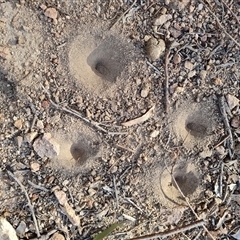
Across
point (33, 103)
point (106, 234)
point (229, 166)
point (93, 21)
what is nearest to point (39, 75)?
point (33, 103)

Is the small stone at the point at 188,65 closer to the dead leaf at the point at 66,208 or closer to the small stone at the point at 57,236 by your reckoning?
the dead leaf at the point at 66,208

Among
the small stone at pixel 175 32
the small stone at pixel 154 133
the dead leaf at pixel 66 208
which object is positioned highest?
the small stone at pixel 175 32

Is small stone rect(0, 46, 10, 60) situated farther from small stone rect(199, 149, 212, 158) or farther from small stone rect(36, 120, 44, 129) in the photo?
small stone rect(199, 149, 212, 158)

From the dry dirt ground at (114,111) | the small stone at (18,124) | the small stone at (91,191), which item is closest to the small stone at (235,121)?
the dry dirt ground at (114,111)

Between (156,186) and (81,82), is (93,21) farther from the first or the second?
(156,186)

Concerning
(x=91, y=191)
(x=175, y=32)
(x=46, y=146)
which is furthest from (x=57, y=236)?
(x=175, y=32)

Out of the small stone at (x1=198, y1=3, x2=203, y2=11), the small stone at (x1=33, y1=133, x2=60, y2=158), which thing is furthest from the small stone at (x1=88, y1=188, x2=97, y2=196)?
the small stone at (x1=198, y1=3, x2=203, y2=11)

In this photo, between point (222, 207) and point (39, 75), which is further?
point (222, 207)

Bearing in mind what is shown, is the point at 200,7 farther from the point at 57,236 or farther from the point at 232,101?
the point at 57,236
